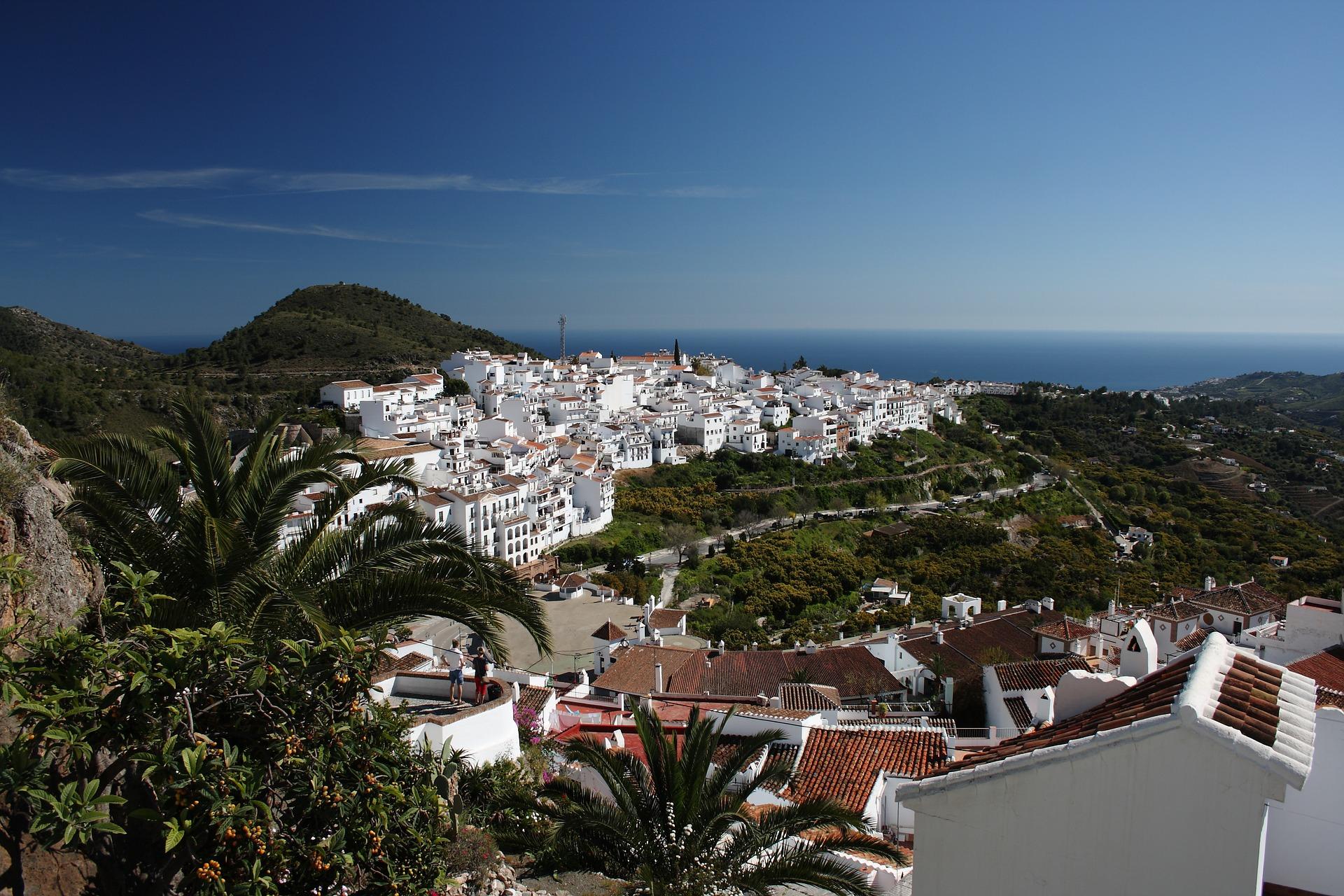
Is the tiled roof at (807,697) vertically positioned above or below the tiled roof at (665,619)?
above

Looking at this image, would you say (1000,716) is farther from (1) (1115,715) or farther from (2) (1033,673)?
(1) (1115,715)

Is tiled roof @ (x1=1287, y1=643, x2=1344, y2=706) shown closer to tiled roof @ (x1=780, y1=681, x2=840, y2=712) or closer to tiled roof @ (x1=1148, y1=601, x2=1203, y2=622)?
tiled roof @ (x1=780, y1=681, x2=840, y2=712)

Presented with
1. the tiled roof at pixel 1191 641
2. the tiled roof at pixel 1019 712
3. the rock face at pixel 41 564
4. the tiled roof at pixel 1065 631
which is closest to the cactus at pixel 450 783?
the rock face at pixel 41 564

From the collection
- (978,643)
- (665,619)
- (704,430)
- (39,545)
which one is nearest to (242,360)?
(704,430)

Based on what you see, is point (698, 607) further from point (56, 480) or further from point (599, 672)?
point (56, 480)

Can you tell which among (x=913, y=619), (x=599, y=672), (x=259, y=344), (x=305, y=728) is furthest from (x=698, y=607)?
(x=259, y=344)

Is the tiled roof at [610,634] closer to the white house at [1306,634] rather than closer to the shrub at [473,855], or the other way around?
the white house at [1306,634]
